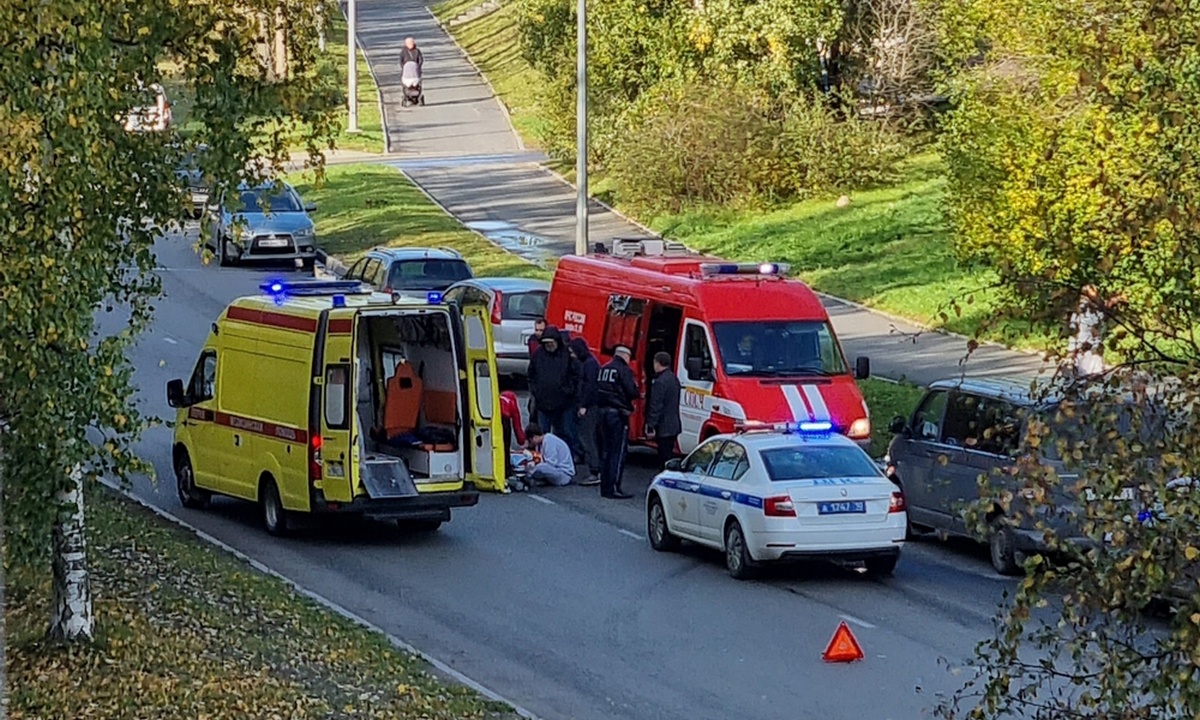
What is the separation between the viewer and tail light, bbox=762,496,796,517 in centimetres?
1591

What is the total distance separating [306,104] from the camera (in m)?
11.1

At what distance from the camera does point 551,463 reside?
→ 69.1 ft

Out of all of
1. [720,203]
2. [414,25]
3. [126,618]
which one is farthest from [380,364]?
[414,25]

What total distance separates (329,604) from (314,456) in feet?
7.48

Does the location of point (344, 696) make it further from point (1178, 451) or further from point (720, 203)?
point (720, 203)

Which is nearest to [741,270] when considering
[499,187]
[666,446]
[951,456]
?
[666,446]

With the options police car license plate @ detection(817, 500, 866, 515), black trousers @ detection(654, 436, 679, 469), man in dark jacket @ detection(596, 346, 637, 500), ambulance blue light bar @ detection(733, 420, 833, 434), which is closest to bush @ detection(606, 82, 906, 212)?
black trousers @ detection(654, 436, 679, 469)

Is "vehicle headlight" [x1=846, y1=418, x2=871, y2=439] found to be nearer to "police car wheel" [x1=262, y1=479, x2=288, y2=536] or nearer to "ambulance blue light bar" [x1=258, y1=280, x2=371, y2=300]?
"ambulance blue light bar" [x1=258, y1=280, x2=371, y2=300]

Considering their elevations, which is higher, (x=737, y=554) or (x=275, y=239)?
(x=275, y=239)

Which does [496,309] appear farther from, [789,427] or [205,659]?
[205,659]

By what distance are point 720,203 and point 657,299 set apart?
19.2m

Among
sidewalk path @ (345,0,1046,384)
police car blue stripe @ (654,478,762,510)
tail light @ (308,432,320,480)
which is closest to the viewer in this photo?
police car blue stripe @ (654,478,762,510)

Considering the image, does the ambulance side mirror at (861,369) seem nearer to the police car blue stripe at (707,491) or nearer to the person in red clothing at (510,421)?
the police car blue stripe at (707,491)

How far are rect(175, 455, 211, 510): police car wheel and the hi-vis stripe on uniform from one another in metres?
6.44
